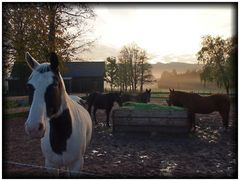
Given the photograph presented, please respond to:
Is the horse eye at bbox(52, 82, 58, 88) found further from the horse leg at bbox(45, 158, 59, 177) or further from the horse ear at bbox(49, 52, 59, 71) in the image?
the horse leg at bbox(45, 158, 59, 177)

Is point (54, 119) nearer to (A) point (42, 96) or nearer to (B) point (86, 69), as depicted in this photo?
(A) point (42, 96)

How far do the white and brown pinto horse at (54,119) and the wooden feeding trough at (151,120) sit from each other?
5277 mm

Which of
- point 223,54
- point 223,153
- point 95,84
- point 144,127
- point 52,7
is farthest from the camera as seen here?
point 95,84

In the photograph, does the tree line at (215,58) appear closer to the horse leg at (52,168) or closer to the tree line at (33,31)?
the tree line at (33,31)

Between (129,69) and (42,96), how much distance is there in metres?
55.6

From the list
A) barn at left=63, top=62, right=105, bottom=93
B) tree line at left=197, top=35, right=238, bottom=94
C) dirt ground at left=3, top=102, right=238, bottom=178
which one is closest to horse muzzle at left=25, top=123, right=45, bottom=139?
dirt ground at left=3, top=102, right=238, bottom=178

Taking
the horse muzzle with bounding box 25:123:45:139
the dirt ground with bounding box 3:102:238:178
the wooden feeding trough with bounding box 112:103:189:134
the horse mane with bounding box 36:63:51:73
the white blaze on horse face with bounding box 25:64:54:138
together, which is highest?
the horse mane with bounding box 36:63:51:73

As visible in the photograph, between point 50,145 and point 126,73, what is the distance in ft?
178

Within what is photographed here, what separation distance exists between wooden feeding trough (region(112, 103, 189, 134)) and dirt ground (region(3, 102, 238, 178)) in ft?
0.86

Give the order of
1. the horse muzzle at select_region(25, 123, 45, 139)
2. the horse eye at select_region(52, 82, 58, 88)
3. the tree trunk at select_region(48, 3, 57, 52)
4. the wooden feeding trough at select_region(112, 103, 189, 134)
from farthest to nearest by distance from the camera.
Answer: the tree trunk at select_region(48, 3, 57, 52)
the wooden feeding trough at select_region(112, 103, 189, 134)
the horse eye at select_region(52, 82, 58, 88)
the horse muzzle at select_region(25, 123, 45, 139)

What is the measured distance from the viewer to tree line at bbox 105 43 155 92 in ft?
192

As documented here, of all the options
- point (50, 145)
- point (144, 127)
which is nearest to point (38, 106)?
point (50, 145)

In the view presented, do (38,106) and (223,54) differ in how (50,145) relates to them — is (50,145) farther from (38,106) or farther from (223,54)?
(223,54)

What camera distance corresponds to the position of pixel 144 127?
9383mm
